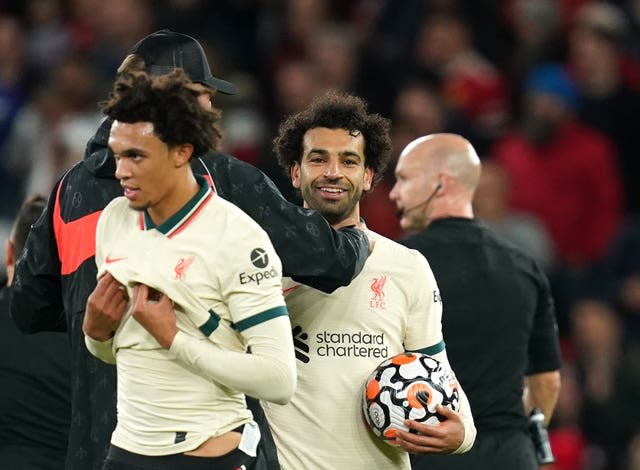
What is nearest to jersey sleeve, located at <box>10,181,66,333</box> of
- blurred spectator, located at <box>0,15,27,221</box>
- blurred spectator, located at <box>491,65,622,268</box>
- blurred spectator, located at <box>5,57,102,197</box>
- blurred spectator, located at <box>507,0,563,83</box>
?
blurred spectator, located at <box>5,57,102,197</box>

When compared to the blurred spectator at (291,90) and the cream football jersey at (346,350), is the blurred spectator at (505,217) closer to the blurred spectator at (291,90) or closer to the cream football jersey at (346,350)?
the blurred spectator at (291,90)

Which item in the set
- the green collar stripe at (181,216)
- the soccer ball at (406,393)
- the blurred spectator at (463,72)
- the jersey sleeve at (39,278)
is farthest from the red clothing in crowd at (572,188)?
the green collar stripe at (181,216)

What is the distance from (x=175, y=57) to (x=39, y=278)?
881 mm

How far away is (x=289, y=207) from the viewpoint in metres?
4.43

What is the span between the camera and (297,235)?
437 cm

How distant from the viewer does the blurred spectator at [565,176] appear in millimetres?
9469

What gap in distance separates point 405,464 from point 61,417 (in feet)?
4.81

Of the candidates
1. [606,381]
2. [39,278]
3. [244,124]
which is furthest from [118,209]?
[244,124]

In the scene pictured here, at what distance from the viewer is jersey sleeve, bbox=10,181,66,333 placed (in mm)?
4641

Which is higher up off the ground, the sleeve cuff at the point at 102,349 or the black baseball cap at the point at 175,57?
the black baseball cap at the point at 175,57

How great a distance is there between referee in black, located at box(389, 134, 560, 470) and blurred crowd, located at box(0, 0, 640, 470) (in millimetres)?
2827

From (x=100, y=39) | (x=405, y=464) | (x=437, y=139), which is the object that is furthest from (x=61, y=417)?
(x=100, y=39)

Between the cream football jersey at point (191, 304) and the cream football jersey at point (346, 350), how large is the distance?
0.79 metres

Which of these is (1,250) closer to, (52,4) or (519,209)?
(52,4)
